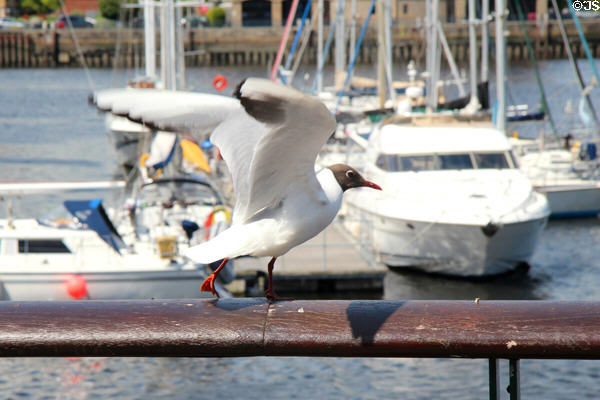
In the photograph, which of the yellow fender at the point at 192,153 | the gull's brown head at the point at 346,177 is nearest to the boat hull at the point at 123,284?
the yellow fender at the point at 192,153

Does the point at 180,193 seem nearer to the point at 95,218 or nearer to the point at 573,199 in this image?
the point at 95,218

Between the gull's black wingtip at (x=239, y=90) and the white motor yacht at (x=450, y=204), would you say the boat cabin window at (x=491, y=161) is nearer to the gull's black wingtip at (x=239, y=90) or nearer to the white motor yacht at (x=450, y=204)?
the white motor yacht at (x=450, y=204)

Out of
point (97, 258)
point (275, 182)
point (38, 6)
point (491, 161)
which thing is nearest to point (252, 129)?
point (275, 182)

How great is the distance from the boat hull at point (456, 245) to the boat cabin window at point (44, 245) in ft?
16.7

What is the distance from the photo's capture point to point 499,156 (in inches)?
607

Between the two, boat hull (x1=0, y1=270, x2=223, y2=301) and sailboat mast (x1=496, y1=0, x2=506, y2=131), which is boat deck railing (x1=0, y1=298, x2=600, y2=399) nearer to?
boat hull (x1=0, y1=270, x2=223, y2=301)

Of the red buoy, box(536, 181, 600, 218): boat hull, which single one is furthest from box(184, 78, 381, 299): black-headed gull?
box(536, 181, 600, 218): boat hull

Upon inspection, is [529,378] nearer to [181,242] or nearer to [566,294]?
[566,294]

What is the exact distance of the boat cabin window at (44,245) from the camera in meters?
12.8

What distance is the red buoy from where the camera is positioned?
12312 millimetres

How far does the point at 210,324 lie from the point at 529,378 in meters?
9.58

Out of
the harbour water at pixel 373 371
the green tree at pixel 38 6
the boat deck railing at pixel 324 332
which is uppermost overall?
the green tree at pixel 38 6

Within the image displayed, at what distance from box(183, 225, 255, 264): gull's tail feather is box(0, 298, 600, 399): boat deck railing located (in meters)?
1.25

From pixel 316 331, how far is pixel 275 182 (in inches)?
60.1
